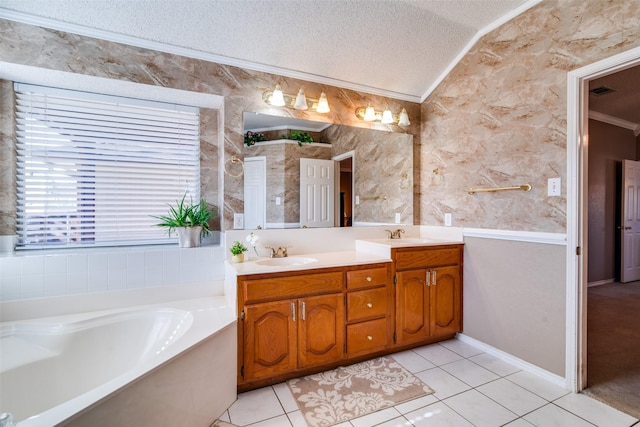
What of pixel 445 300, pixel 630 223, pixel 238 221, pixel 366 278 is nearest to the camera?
pixel 366 278

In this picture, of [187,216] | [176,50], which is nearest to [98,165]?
[187,216]

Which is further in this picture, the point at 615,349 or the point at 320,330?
the point at 615,349

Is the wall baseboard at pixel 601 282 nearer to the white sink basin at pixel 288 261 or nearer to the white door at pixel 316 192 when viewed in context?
the white door at pixel 316 192

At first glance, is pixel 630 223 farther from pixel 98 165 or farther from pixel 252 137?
pixel 98 165

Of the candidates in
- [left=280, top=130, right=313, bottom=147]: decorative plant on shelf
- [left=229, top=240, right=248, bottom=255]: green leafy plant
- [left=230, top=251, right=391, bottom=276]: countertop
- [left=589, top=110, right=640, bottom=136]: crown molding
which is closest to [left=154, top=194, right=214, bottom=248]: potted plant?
[left=229, top=240, right=248, bottom=255]: green leafy plant

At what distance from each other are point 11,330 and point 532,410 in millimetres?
3094

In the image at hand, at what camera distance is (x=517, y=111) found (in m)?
2.27

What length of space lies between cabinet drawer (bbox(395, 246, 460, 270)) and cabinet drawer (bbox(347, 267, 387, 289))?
167 mm

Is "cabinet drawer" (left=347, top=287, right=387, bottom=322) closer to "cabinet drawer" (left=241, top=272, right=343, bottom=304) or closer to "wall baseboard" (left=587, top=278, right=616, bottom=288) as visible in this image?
Answer: "cabinet drawer" (left=241, top=272, right=343, bottom=304)

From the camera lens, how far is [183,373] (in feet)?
4.93

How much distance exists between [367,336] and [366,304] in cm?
25

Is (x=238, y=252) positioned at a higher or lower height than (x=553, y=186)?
lower

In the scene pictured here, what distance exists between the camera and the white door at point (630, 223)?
462 cm

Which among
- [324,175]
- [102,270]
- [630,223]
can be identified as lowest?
[102,270]
